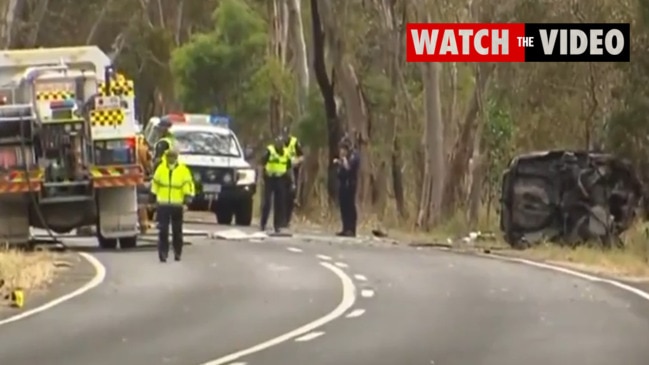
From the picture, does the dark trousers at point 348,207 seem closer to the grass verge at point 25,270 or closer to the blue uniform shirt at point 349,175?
the blue uniform shirt at point 349,175

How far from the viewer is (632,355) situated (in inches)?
571

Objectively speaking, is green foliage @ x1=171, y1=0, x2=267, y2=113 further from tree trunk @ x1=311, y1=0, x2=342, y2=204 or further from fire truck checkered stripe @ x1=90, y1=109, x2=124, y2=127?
fire truck checkered stripe @ x1=90, y1=109, x2=124, y2=127

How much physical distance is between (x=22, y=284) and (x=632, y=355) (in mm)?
8993

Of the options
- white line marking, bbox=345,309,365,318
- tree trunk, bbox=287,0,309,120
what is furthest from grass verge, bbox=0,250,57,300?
tree trunk, bbox=287,0,309,120

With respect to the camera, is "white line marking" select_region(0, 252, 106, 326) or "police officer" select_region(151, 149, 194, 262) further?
"police officer" select_region(151, 149, 194, 262)

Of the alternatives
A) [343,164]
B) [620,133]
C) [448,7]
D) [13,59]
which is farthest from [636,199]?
[448,7]

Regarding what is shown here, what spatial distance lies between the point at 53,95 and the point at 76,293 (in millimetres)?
6762

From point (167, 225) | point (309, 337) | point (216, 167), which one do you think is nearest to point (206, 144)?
point (216, 167)

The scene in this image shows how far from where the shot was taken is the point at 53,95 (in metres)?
26.5

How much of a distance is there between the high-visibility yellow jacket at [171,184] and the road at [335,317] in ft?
3.05

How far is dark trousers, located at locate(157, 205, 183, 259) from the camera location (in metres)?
24.1

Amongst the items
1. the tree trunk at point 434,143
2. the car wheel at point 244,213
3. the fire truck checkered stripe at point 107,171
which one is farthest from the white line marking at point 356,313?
the tree trunk at point 434,143

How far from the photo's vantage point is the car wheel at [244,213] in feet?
120

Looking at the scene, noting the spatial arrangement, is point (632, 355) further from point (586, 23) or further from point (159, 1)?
point (159, 1)
